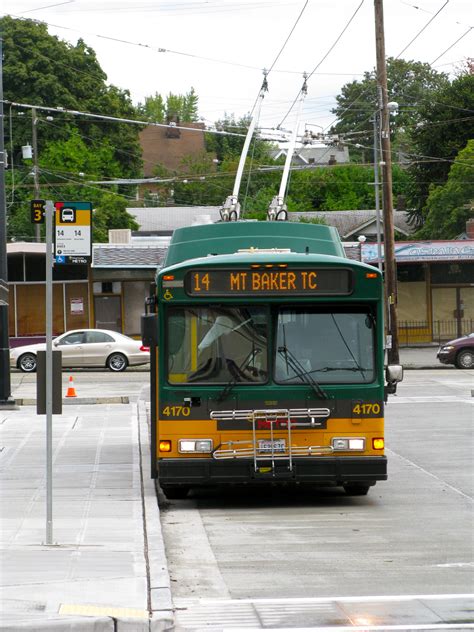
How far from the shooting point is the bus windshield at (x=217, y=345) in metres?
13.0

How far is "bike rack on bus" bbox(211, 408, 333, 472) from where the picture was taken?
12758 mm

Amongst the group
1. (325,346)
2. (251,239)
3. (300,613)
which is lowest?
(300,613)

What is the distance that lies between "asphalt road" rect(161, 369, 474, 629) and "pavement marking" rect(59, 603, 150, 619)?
1.26 ft

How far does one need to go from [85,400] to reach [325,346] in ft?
50.0

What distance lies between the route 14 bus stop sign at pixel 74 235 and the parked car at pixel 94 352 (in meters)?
10.8

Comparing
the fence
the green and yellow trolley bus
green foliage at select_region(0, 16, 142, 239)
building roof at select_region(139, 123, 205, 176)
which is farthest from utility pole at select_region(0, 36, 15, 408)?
building roof at select_region(139, 123, 205, 176)

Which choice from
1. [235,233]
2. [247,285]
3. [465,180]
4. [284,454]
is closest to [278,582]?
[284,454]

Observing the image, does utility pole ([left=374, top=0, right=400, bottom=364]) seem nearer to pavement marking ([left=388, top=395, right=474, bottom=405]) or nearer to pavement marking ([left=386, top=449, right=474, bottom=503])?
pavement marking ([left=388, top=395, right=474, bottom=405])

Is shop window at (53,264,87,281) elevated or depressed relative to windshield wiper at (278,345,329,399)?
elevated

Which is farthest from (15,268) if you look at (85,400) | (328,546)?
(328,546)

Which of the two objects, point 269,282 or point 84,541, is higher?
point 269,282

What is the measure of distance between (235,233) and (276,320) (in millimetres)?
2043

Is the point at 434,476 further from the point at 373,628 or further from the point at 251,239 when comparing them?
the point at 373,628

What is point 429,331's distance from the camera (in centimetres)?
4862
